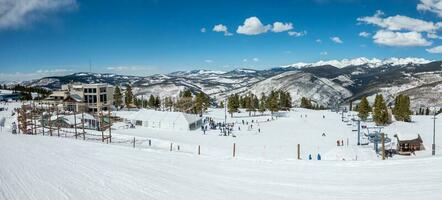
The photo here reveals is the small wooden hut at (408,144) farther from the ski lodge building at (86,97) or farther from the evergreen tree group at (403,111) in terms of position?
the ski lodge building at (86,97)

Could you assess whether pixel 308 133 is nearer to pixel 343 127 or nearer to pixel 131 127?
pixel 343 127

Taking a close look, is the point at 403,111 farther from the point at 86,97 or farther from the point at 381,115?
the point at 86,97

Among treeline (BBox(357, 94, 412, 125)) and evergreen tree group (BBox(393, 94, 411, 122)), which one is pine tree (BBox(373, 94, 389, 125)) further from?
evergreen tree group (BBox(393, 94, 411, 122))

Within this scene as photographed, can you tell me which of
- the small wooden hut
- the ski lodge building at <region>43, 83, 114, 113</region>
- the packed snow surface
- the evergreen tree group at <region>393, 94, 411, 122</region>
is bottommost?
the small wooden hut

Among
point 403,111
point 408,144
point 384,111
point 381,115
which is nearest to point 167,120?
point 408,144

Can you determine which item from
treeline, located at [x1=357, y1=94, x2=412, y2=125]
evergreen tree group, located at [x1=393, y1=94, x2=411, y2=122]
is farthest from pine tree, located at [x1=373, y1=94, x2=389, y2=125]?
evergreen tree group, located at [x1=393, y1=94, x2=411, y2=122]

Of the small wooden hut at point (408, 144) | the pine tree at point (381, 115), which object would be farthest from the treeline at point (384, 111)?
the small wooden hut at point (408, 144)

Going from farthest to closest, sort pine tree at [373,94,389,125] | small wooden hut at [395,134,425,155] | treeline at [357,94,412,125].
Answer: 1. treeline at [357,94,412,125]
2. pine tree at [373,94,389,125]
3. small wooden hut at [395,134,425,155]

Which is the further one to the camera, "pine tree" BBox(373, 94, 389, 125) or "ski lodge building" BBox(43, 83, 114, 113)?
"ski lodge building" BBox(43, 83, 114, 113)

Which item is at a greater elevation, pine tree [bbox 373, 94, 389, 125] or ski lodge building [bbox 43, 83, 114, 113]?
ski lodge building [bbox 43, 83, 114, 113]
